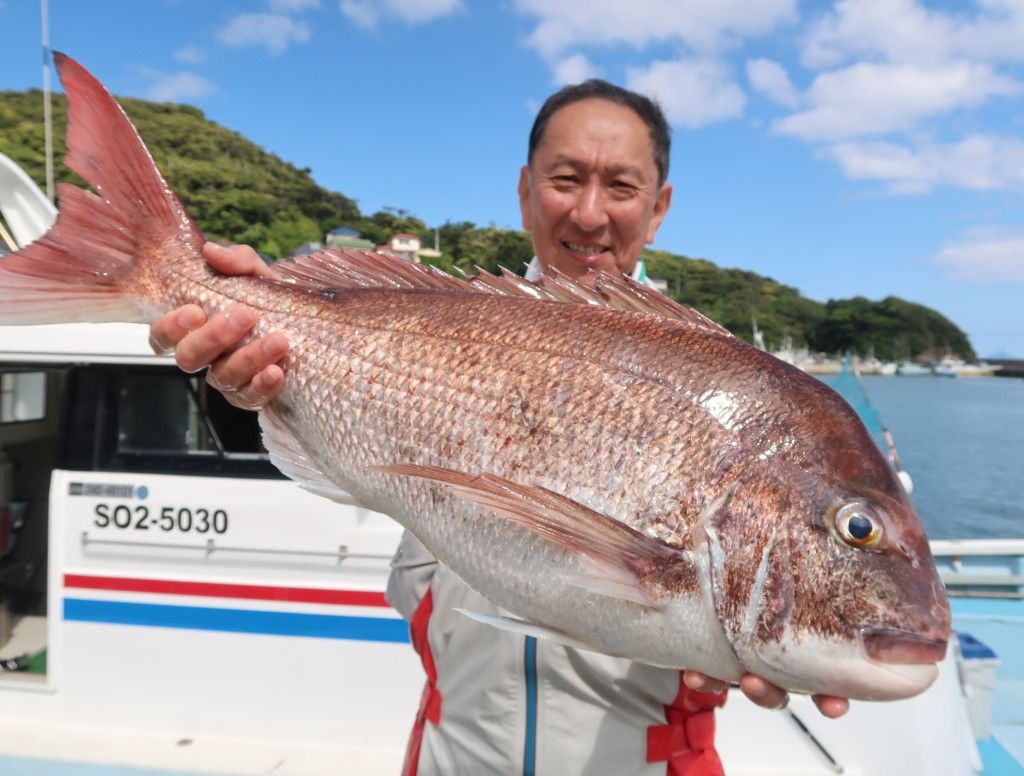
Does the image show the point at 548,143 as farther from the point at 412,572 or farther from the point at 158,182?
the point at 412,572

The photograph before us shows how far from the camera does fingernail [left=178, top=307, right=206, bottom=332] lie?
60.8 inches

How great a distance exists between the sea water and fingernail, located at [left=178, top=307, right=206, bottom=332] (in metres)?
9.25

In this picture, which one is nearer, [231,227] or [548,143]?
[548,143]

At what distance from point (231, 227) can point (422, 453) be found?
61592 mm

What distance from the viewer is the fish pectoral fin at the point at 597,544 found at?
1.16m

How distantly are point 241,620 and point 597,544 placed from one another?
8.97ft

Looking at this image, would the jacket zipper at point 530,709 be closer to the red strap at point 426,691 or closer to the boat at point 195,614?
the red strap at point 426,691

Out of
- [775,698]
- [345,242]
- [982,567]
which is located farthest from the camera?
[345,242]

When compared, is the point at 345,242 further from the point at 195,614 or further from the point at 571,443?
the point at 571,443

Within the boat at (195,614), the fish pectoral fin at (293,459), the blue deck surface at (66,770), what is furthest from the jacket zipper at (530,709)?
the blue deck surface at (66,770)

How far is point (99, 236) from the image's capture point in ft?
5.19

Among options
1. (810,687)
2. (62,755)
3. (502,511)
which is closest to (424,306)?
(502,511)

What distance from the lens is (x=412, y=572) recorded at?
1.95 m

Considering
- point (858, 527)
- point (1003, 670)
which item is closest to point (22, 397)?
point (858, 527)
